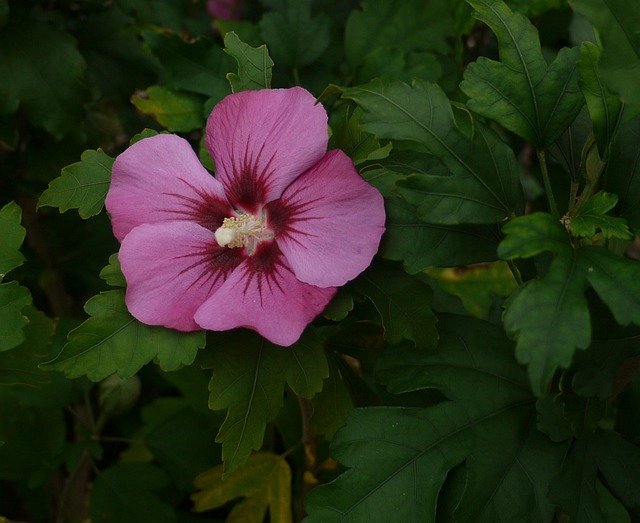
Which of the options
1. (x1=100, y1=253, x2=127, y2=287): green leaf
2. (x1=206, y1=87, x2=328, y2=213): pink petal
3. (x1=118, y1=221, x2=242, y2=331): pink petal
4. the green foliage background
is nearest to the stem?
the green foliage background

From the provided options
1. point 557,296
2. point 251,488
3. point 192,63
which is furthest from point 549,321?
point 192,63

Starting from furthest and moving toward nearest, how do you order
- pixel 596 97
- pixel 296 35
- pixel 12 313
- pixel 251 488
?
pixel 296 35
pixel 251 488
pixel 12 313
pixel 596 97

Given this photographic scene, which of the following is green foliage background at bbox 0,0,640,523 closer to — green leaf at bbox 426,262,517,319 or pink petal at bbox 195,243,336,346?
pink petal at bbox 195,243,336,346

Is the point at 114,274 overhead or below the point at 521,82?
below

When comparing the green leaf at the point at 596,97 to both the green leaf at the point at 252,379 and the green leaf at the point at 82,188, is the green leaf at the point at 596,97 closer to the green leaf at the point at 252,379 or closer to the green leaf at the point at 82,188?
the green leaf at the point at 252,379

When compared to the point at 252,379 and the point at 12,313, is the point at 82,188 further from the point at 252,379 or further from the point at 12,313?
the point at 252,379
